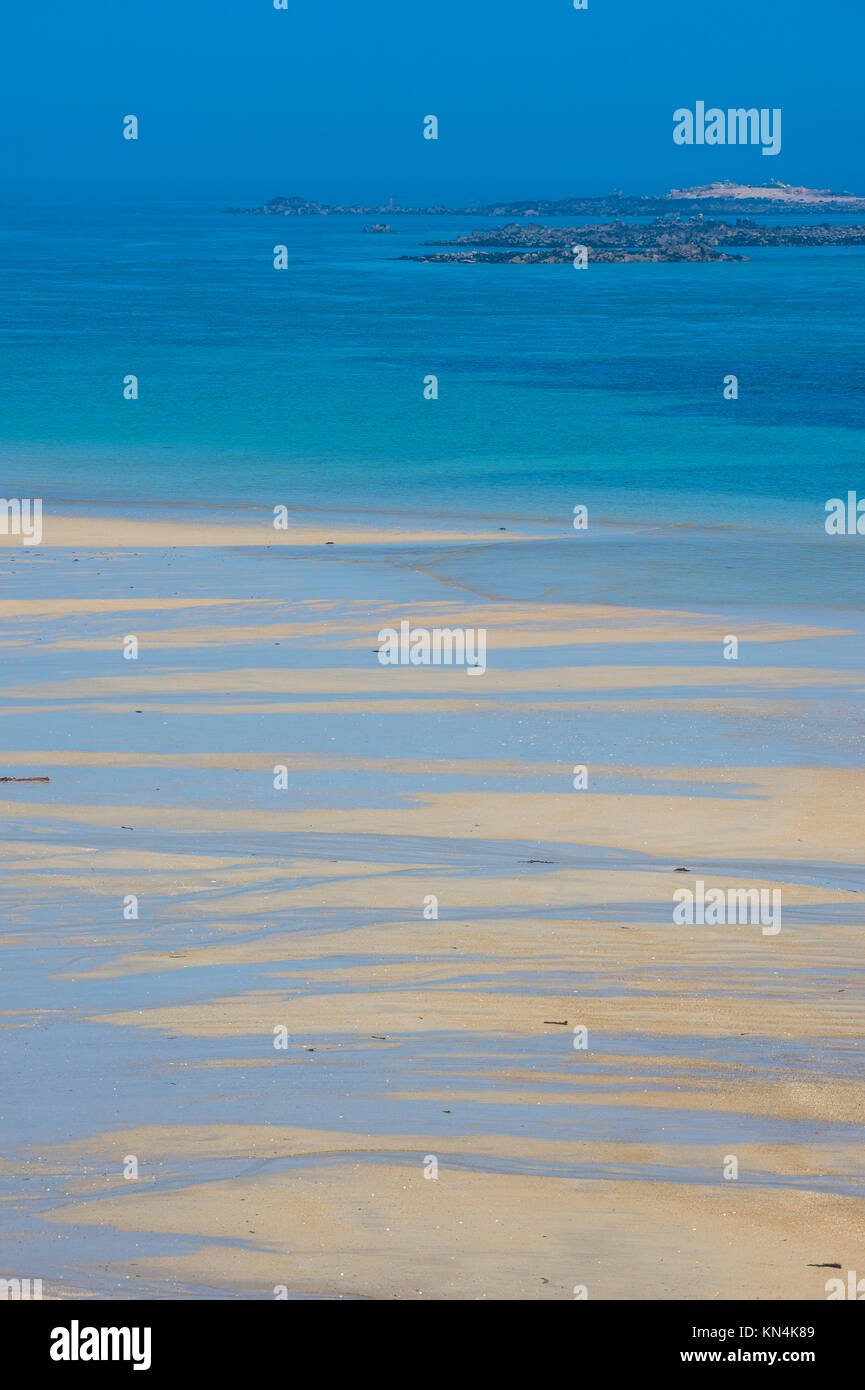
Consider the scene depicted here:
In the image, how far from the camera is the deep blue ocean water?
26.1 m

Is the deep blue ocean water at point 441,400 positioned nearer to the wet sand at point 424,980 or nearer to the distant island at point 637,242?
the wet sand at point 424,980

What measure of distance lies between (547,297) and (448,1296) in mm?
76776

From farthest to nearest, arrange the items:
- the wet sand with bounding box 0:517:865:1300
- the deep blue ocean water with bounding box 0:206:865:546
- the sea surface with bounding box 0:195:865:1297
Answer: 1. the deep blue ocean water with bounding box 0:206:865:546
2. the sea surface with bounding box 0:195:865:1297
3. the wet sand with bounding box 0:517:865:1300

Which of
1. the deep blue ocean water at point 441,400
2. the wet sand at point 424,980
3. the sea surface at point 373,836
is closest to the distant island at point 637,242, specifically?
the deep blue ocean water at point 441,400

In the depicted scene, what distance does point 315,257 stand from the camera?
4751 inches

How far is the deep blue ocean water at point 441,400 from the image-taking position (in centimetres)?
2606

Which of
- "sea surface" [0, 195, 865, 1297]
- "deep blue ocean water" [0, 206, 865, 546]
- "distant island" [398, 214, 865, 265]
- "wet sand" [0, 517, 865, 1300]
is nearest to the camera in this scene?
"wet sand" [0, 517, 865, 1300]

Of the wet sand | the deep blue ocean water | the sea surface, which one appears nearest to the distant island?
the deep blue ocean water

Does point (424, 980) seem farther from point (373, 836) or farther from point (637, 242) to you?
point (637, 242)

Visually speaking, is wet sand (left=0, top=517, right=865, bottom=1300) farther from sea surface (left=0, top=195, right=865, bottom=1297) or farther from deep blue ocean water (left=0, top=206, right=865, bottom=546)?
deep blue ocean water (left=0, top=206, right=865, bottom=546)

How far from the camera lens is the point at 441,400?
3775 centimetres

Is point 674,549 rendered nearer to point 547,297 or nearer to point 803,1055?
point 803,1055

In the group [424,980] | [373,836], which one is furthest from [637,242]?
[424,980]

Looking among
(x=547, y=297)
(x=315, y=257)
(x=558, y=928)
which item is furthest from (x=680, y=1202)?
(x=315, y=257)
